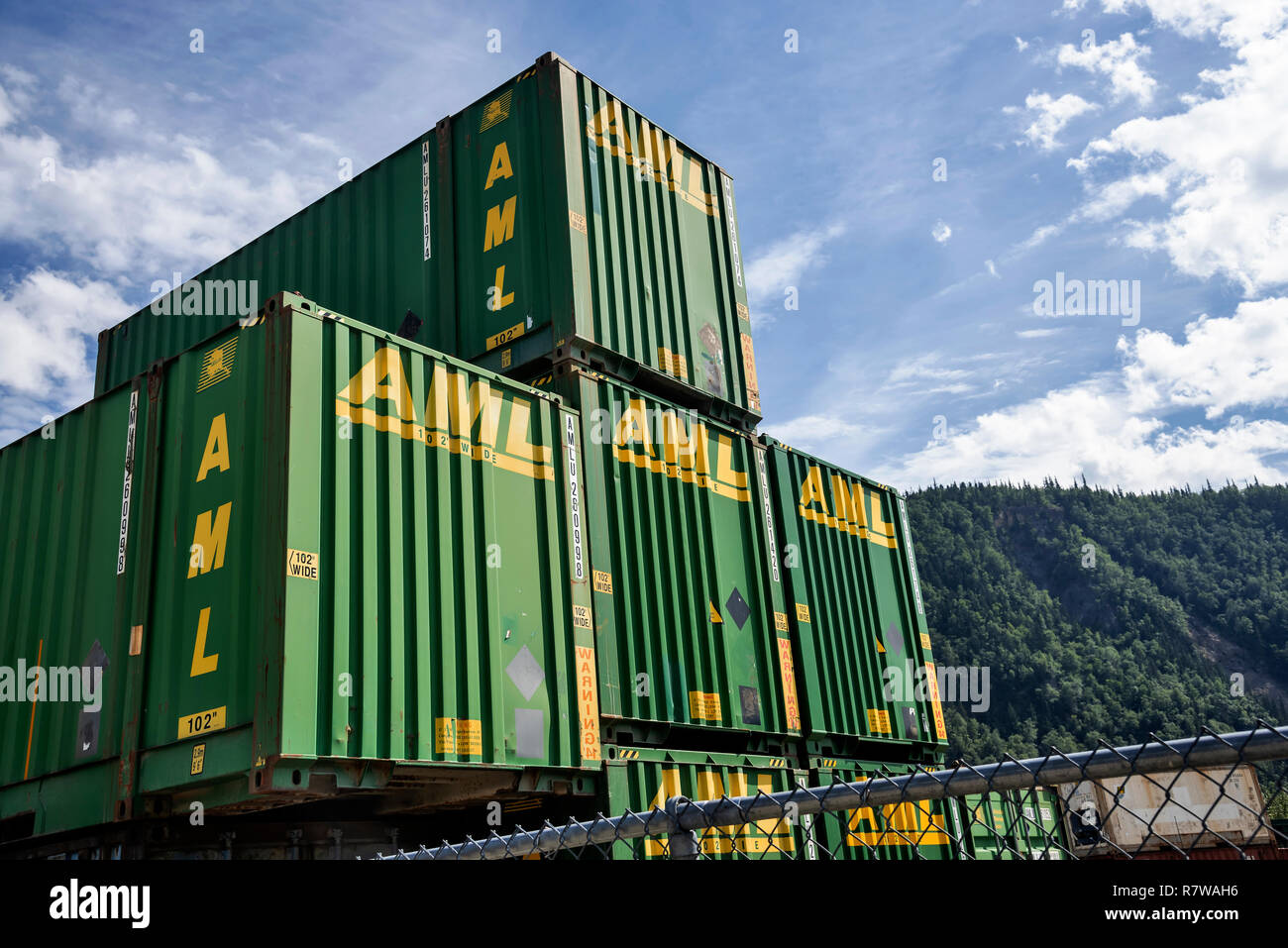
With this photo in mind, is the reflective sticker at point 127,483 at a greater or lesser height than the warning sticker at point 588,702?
greater

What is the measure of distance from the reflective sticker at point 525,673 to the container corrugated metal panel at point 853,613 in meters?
3.42

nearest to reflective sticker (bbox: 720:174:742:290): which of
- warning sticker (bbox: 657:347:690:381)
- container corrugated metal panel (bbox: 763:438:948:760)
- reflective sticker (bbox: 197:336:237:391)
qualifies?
warning sticker (bbox: 657:347:690:381)

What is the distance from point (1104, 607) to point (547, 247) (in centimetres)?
14639

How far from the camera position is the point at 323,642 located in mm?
5934

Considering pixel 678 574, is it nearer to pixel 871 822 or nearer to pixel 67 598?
pixel 871 822

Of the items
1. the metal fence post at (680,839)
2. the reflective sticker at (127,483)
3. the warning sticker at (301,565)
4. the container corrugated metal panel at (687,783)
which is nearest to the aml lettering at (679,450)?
the container corrugated metal panel at (687,783)

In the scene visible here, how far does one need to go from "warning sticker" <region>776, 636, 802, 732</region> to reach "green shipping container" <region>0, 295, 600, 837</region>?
7.96 feet

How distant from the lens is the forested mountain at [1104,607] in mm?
108250

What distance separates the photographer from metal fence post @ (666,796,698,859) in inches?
137

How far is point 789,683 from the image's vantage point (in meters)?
9.38

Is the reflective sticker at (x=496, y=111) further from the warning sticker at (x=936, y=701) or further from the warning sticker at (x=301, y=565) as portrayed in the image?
the warning sticker at (x=936, y=701)

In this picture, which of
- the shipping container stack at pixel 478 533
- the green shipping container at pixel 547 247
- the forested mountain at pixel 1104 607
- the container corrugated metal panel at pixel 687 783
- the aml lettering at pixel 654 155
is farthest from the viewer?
the forested mountain at pixel 1104 607
